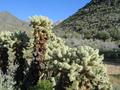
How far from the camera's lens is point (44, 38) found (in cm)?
1606

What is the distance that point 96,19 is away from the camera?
79.1 metres

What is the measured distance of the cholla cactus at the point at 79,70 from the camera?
14742 millimetres

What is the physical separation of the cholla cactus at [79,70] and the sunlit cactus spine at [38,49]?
17.8 inches

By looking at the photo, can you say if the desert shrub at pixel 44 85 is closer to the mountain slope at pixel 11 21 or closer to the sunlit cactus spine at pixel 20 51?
the sunlit cactus spine at pixel 20 51

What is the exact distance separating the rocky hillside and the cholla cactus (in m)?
47.8

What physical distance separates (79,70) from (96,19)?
64.8 metres

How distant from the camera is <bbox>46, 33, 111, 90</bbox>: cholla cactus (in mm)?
14742

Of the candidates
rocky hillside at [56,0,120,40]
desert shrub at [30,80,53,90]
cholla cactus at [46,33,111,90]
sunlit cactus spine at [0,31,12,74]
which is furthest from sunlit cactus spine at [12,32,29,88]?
rocky hillside at [56,0,120,40]

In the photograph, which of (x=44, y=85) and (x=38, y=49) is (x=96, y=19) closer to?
(x=38, y=49)

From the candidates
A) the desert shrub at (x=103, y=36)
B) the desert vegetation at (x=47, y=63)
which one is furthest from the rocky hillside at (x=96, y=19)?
the desert vegetation at (x=47, y=63)

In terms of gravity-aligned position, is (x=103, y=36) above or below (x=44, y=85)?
above

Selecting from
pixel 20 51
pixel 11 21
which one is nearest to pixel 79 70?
pixel 20 51

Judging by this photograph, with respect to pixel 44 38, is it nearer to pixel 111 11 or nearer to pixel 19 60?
pixel 19 60

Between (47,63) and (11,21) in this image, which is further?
(11,21)
